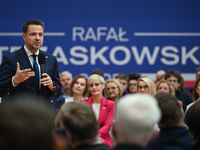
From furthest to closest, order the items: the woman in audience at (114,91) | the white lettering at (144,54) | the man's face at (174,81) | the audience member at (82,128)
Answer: the white lettering at (144,54)
the man's face at (174,81)
the woman in audience at (114,91)
the audience member at (82,128)

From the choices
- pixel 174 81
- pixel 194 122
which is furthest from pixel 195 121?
pixel 174 81

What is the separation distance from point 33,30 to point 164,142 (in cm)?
159

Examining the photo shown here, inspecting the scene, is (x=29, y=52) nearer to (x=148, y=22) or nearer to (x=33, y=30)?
(x=33, y=30)

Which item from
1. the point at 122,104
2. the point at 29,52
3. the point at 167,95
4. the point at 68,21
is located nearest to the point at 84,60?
the point at 68,21

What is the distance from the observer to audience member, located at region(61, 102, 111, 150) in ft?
5.06

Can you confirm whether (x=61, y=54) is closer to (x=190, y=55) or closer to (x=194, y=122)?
(x=190, y=55)

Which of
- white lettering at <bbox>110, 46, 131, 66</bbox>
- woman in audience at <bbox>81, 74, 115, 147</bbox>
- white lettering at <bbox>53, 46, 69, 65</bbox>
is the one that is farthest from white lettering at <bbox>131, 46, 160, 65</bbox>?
woman in audience at <bbox>81, 74, 115, 147</bbox>

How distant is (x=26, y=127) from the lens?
1098mm

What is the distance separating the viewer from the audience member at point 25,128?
109 cm

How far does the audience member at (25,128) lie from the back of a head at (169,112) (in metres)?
1.06

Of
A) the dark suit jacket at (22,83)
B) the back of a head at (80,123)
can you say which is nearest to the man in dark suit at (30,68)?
the dark suit jacket at (22,83)

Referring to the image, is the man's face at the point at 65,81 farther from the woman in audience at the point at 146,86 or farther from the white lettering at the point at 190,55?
the white lettering at the point at 190,55

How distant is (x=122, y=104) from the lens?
143cm

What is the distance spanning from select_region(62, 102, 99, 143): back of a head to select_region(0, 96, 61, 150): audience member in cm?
39
